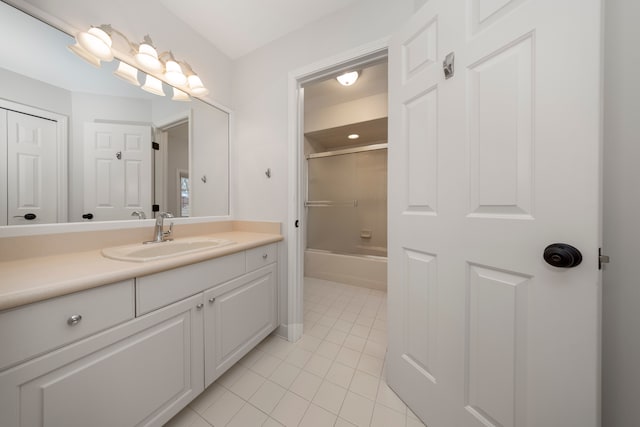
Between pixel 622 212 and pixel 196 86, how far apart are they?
7.01 feet

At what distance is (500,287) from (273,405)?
3.77ft

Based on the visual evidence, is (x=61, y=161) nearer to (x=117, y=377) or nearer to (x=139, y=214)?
(x=139, y=214)

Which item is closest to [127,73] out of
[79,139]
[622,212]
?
[79,139]

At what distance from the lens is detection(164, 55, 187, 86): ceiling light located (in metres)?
1.28

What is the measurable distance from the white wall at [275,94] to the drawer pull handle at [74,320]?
101 centimetres

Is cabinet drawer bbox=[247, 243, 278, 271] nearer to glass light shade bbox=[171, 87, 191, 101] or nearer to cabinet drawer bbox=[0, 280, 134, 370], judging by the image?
cabinet drawer bbox=[0, 280, 134, 370]

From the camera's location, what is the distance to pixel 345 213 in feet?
9.95

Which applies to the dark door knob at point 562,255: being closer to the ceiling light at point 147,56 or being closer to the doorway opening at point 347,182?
the doorway opening at point 347,182

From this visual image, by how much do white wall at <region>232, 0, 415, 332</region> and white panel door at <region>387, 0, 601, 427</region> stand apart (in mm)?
431

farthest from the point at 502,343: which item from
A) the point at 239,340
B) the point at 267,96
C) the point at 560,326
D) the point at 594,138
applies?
the point at 267,96

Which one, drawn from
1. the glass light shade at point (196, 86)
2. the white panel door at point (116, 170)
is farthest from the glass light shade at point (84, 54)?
the glass light shade at point (196, 86)

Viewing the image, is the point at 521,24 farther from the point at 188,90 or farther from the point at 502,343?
the point at 188,90

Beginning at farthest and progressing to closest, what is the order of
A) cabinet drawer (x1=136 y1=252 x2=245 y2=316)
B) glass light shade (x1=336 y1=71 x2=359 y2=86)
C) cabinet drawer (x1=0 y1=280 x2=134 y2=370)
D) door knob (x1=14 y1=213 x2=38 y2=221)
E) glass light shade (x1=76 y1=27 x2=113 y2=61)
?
glass light shade (x1=336 y1=71 x2=359 y2=86) < glass light shade (x1=76 y1=27 x2=113 y2=61) < door knob (x1=14 y1=213 x2=38 y2=221) < cabinet drawer (x1=136 y1=252 x2=245 y2=316) < cabinet drawer (x1=0 y1=280 x2=134 y2=370)

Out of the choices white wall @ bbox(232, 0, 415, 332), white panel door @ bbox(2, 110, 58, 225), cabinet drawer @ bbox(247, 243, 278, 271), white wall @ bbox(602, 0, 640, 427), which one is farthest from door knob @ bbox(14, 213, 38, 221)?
white wall @ bbox(602, 0, 640, 427)
